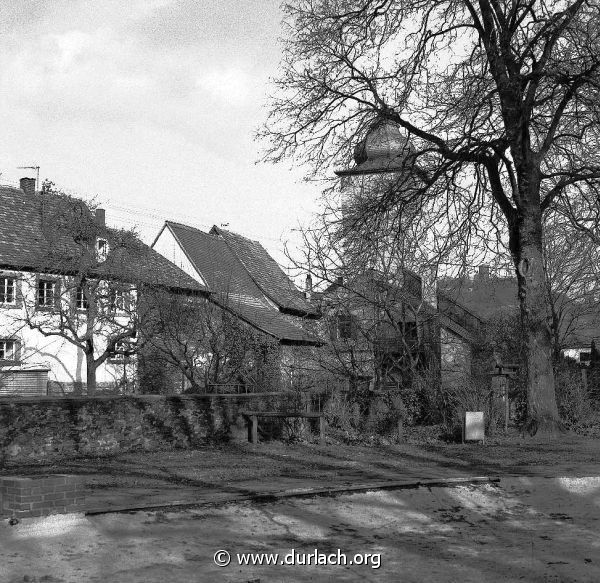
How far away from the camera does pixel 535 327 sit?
65.9 ft

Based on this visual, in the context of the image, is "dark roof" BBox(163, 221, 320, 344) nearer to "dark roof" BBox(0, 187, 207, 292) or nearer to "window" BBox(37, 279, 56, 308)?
"dark roof" BBox(0, 187, 207, 292)

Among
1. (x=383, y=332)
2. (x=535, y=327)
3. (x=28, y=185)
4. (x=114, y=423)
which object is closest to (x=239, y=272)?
(x=28, y=185)

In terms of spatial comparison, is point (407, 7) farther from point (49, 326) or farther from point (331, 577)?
point (49, 326)

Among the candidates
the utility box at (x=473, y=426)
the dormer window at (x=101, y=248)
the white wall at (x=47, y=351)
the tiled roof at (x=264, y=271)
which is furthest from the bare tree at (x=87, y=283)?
the tiled roof at (x=264, y=271)

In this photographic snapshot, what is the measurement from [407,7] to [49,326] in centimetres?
2036

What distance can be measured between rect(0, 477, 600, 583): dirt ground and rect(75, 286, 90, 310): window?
80.0 ft

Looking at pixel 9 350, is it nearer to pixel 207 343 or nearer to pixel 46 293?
pixel 46 293

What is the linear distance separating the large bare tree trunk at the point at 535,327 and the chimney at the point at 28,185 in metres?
31.2

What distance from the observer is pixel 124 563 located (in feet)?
24.3

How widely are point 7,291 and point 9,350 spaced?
2.56 m

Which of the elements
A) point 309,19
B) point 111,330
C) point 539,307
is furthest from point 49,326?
point 539,307

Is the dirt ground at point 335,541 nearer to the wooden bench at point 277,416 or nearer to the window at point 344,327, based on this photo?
the wooden bench at point 277,416

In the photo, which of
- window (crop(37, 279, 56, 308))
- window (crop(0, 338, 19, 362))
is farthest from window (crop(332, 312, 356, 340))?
window (crop(0, 338, 19, 362))

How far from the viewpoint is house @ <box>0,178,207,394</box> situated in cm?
3269
